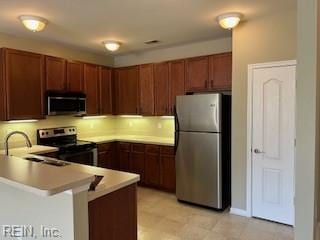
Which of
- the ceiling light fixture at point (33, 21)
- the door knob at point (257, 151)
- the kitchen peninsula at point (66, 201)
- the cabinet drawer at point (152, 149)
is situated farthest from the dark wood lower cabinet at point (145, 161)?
the ceiling light fixture at point (33, 21)

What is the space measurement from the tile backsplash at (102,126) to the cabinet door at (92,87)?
37cm

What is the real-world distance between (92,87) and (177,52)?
5.64 ft

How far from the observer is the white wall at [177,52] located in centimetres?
421

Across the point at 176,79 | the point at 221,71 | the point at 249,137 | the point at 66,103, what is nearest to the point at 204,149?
the point at 249,137

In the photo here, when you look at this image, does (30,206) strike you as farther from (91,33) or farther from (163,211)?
(91,33)

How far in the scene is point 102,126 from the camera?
17.7 feet

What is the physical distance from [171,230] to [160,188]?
1.46 m

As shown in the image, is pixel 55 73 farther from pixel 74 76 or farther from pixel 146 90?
pixel 146 90

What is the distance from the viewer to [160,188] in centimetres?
450

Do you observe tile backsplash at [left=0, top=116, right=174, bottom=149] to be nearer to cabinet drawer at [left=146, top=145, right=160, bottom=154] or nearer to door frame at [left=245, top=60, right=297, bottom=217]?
cabinet drawer at [left=146, top=145, right=160, bottom=154]

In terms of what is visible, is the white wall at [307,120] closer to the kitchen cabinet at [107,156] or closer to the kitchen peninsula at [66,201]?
the kitchen peninsula at [66,201]

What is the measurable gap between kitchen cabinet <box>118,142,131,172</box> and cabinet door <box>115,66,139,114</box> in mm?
692

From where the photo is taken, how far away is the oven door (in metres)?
3.90

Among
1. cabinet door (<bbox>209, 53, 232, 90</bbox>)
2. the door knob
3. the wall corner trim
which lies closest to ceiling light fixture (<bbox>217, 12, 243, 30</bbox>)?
cabinet door (<bbox>209, 53, 232, 90</bbox>)
